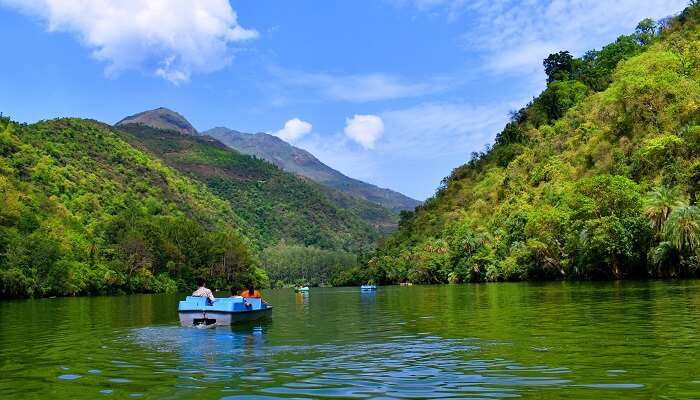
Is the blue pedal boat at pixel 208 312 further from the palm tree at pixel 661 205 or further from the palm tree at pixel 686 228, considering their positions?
the palm tree at pixel 661 205

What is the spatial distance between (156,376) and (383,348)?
802 centimetres

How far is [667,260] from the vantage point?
231 feet

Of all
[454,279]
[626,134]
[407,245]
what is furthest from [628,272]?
[407,245]

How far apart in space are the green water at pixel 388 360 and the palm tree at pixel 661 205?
148ft

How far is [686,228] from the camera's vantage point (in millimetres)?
65688

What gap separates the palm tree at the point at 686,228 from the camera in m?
65.6

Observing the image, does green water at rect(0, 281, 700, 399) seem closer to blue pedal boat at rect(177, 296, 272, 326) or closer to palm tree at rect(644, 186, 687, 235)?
blue pedal boat at rect(177, 296, 272, 326)

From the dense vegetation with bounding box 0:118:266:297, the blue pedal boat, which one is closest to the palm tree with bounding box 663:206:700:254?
the blue pedal boat

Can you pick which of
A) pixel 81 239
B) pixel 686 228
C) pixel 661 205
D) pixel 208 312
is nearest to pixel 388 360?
pixel 208 312

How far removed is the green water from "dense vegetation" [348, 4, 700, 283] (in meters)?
47.2

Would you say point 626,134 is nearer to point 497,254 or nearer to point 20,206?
point 497,254

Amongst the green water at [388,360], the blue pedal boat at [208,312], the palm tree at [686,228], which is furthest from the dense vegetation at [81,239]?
the palm tree at [686,228]

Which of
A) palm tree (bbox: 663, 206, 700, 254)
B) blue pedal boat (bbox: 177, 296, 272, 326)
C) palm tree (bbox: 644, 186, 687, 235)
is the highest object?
palm tree (bbox: 644, 186, 687, 235)

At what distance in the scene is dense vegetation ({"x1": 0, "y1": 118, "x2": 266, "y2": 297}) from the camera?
4400 inches
